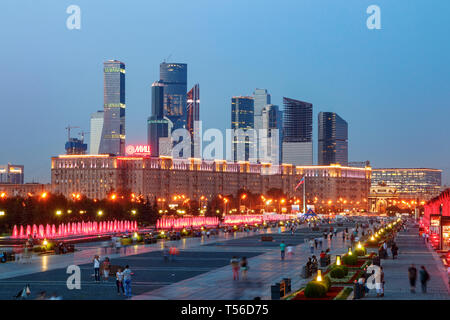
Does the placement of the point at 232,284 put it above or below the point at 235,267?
below

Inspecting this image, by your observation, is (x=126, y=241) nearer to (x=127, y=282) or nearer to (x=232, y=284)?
(x=232, y=284)

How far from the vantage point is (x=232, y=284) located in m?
37.5

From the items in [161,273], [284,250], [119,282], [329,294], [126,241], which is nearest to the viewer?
[329,294]

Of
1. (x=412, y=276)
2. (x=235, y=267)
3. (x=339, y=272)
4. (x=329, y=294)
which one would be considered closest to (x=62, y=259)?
(x=235, y=267)

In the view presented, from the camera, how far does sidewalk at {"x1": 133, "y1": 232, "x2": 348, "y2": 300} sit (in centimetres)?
3272

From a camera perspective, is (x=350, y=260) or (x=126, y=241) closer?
(x=350, y=260)

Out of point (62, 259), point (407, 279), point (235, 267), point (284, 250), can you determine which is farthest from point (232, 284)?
point (62, 259)

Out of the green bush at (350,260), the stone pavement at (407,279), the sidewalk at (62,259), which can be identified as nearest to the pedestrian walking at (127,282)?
the stone pavement at (407,279)

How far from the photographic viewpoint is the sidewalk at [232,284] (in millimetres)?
32719

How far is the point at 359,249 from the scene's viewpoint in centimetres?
5438

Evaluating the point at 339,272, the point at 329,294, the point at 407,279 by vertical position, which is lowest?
the point at 407,279

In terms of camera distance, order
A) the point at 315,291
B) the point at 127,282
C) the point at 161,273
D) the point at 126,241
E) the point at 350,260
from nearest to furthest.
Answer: the point at 315,291
the point at 127,282
the point at 161,273
the point at 350,260
the point at 126,241

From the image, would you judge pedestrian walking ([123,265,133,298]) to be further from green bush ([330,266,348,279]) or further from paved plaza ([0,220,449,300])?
green bush ([330,266,348,279])
